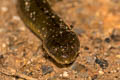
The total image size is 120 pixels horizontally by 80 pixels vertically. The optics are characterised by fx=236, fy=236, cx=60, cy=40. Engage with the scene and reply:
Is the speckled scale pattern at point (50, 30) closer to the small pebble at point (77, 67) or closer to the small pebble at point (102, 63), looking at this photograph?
the small pebble at point (77, 67)

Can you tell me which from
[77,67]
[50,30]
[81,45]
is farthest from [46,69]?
[81,45]

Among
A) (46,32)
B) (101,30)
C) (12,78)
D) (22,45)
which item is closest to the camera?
(12,78)

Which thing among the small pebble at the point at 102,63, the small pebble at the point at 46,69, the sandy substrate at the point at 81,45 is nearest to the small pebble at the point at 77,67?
the sandy substrate at the point at 81,45

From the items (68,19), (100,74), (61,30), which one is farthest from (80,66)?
(68,19)

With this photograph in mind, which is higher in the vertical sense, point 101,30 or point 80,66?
point 101,30

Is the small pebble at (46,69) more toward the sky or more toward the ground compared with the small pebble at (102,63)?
more toward the ground

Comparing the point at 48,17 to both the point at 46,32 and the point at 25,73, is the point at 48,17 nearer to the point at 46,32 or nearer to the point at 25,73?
the point at 46,32
